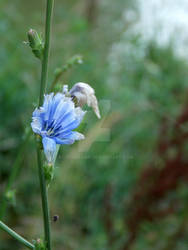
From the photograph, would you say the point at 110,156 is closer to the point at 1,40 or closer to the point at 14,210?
the point at 14,210

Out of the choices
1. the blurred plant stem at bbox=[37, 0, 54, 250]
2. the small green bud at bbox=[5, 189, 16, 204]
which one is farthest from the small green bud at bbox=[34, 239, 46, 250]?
the small green bud at bbox=[5, 189, 16, 204]

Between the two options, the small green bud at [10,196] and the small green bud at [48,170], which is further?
the small green bud at [10,196]

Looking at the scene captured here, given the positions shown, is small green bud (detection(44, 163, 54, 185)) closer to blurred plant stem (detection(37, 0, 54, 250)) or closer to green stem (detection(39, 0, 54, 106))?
blurred plant stem (detection(37, 0, 54, 250))

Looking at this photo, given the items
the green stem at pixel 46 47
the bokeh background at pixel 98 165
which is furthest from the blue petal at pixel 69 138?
the bokeh background at pixel 98 165

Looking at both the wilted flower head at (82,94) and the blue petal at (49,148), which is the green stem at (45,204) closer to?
the blue petal at (49,148)

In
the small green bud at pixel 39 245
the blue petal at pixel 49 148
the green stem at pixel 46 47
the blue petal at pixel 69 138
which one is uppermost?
the green stem at pixel 46 47

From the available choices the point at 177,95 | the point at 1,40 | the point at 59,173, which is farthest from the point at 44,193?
the point at 177,95

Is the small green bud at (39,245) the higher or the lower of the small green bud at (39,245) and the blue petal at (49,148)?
the lower

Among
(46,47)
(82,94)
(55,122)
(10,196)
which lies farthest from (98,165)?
(46,47)
